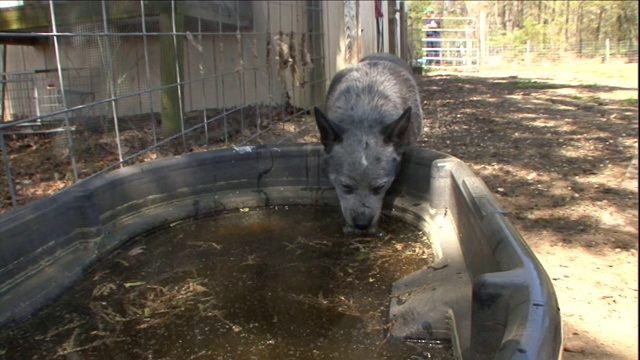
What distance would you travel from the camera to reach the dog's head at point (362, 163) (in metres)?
3.58

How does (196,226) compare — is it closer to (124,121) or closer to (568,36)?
(124,121)

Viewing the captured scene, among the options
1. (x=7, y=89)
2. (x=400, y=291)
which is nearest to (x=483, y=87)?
(x=7, y=89)

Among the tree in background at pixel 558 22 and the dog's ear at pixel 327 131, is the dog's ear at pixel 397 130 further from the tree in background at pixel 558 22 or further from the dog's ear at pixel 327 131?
the tree in background at pixel 558 22

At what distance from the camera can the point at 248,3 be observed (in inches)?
335

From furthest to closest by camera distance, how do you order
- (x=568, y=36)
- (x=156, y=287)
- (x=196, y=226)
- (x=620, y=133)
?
(x=568, y=36) < (x=620, y=133) < (x=196, y=226) < (x=156, y=287)

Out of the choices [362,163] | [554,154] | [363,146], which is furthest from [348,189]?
[554,154]

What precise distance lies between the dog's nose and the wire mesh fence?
2.51 metres

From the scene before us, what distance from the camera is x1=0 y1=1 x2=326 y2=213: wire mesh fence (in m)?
5.75

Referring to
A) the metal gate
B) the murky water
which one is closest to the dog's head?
the murky water

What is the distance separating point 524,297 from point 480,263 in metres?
0.82

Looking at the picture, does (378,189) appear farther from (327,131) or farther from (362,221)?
(327,131)

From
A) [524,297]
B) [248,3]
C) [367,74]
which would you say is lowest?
[524,297]

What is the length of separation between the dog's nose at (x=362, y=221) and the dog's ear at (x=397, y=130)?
2.12 feet

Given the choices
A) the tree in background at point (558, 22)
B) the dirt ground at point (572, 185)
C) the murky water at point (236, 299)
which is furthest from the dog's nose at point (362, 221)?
the tree in background at point (558, 22)
